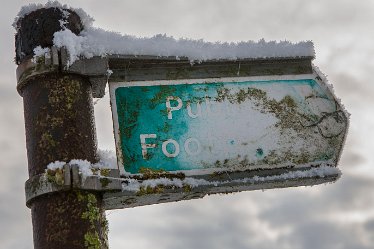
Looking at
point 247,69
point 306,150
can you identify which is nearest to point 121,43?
point 247,69

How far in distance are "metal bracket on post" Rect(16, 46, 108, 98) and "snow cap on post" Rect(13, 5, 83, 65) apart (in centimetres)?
6

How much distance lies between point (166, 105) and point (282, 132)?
23.0 inches

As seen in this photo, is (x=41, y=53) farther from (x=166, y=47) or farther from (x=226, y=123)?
(x=226, y=123)

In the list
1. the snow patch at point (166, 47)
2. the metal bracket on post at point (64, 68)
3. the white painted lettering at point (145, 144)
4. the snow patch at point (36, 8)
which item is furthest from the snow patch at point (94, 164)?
the snow patch at point (36, 8)

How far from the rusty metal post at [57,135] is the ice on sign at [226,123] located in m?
0.18

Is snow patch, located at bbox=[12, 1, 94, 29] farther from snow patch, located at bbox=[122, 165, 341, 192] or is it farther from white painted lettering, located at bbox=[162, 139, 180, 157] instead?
snow patch, located at bbox=[122, 165, 341, 192]

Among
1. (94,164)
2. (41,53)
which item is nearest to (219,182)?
(94,164)

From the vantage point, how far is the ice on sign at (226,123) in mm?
2482

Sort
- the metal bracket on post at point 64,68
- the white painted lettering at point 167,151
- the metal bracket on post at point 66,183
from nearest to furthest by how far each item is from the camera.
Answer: the metal bracket on post at point 66,183, the metal bracket on post at point 64,68, the white painted lettering at point 167,151

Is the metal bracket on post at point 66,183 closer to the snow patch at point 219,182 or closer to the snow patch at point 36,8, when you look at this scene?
→ the snow patch at point 219,182

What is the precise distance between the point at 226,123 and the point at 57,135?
2.60 ft

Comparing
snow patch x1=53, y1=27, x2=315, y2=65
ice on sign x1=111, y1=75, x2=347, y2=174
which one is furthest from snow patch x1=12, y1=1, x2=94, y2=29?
ice on sign x1=111, y1=75, x2=347, y2=174

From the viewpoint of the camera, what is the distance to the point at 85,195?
7.38 ft

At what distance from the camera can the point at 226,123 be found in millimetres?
2648
